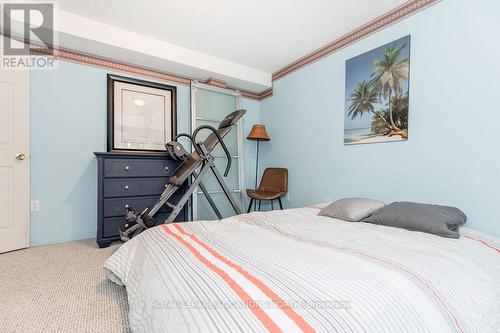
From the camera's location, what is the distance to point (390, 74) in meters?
2.23

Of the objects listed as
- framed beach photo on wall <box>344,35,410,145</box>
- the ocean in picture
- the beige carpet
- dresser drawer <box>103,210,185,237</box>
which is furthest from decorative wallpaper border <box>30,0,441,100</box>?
the beige carpet

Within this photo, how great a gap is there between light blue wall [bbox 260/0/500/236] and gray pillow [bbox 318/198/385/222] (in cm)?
41

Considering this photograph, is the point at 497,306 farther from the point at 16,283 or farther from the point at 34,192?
the point at 34,192

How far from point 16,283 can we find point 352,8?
353cm

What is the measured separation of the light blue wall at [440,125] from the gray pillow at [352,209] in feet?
1.36

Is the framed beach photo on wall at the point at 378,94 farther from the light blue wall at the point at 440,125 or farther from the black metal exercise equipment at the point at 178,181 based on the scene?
the black metal exercise equipment at the point at 178,181

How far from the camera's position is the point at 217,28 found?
254cm

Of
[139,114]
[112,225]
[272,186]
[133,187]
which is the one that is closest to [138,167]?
[133,187]

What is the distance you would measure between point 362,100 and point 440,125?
2.48 ft

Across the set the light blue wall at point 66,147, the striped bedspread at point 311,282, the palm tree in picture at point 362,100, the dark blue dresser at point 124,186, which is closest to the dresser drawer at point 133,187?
the dark blue dresser at point 124,186

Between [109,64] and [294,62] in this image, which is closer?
[109,64]

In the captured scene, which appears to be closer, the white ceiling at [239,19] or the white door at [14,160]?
the white ceiling at [239,19]

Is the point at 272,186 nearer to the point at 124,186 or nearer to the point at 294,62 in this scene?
the point at 294,62

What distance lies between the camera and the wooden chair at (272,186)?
10.4 ft
